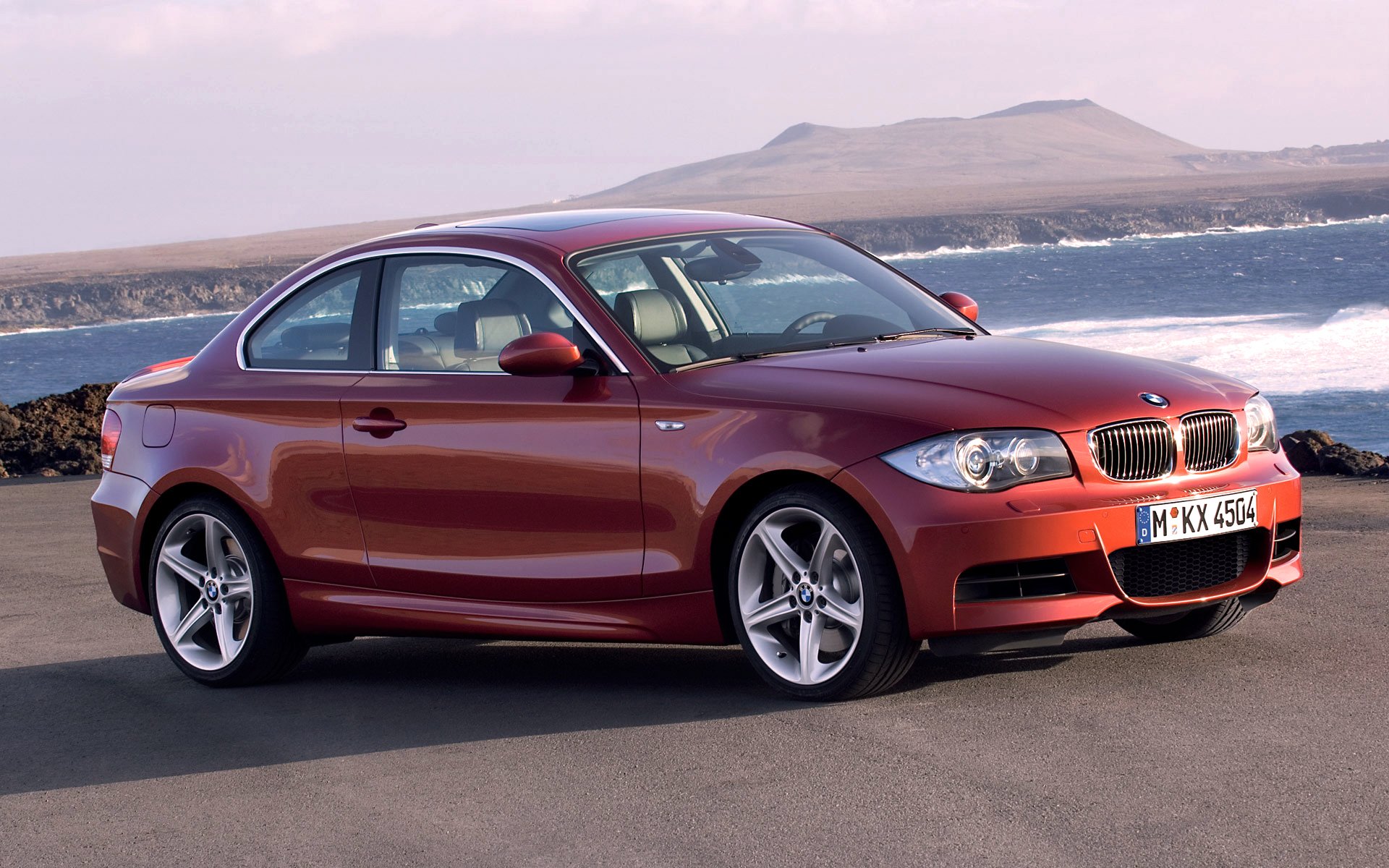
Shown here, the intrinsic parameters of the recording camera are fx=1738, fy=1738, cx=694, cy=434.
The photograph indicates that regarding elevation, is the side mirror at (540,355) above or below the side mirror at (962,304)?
above

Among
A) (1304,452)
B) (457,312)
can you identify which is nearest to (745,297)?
(457,312)

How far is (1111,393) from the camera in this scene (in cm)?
553

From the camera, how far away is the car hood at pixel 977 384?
17.6 ft

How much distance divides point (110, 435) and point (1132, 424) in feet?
14.8

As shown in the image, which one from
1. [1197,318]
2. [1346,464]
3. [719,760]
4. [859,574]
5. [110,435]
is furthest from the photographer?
[1197,318]

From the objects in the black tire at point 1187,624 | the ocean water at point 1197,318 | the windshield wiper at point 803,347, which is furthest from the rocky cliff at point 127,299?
the black tire at point 1187,624

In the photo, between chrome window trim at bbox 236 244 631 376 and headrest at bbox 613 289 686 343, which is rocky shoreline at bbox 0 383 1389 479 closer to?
headrest at bbox 613 289 686 343

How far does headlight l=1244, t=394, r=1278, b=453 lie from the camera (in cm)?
593

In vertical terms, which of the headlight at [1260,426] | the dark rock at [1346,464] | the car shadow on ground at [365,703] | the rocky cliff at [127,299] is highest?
the headlight at [1260,426]

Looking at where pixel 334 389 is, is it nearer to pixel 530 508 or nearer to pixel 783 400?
pixel 530 508

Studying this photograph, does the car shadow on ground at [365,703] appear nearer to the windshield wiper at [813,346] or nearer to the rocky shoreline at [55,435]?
the windshield wiper at [813,346]

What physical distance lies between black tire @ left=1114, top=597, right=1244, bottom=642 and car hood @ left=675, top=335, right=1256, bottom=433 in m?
0.89

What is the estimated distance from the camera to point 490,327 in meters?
6.50

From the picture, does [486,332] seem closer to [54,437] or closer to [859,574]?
[859,574]
